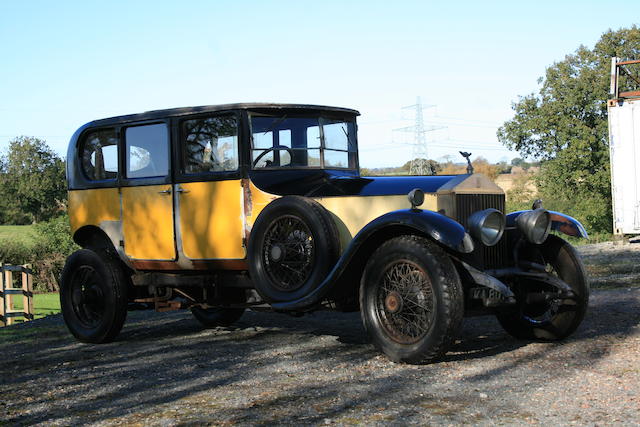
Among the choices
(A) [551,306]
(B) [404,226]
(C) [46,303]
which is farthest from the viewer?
(C) [46,303]

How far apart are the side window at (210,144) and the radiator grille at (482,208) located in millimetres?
2183

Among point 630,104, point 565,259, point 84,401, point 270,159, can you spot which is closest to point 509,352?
point 565,259

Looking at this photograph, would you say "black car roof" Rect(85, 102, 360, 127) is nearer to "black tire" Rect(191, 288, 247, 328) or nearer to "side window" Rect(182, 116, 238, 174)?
"side window" Rect(182, 116, 238, 174)

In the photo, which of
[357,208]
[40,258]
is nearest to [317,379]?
[357,208]

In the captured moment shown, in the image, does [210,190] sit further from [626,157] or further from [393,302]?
[626,157]

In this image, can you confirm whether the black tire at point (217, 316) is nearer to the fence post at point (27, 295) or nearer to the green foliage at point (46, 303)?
the fence post at point (27, 295)

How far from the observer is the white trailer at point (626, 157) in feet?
45.5

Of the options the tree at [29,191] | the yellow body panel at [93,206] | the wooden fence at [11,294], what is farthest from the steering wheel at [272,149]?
the tree at [29,191]

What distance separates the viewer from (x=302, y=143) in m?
7.39

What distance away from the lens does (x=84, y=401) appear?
5.02 metres

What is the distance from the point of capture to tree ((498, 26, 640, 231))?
127 feet

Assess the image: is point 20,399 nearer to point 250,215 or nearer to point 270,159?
point 250,215

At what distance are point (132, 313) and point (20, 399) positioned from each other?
236 inches

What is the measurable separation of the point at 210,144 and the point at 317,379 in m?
2.86
